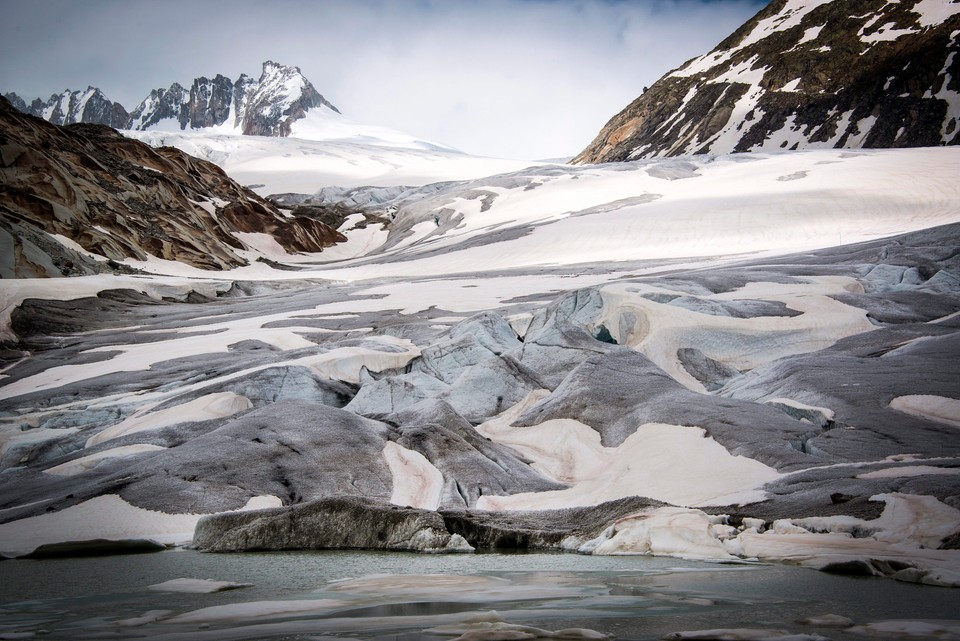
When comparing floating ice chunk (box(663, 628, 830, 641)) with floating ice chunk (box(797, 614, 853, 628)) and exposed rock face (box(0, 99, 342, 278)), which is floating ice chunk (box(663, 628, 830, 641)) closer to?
floating ice chunk (box(797, 614, 853, 628))

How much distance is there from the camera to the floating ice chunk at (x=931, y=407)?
510 inches

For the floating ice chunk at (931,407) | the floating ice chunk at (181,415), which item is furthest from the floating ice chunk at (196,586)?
the floating ice chunk at (931,407)

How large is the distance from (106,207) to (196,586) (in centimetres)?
5034

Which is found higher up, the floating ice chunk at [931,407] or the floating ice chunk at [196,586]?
the floating ice chunk at [196,586]

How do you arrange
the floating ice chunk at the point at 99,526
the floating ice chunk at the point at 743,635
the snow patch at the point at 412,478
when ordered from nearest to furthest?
the floating ice chunk at the point at 743,635
the floating ice chunk at the point at 99,526
the snow patch at the point at 412,478

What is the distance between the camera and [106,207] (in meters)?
51.7

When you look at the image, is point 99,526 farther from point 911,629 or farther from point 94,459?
point 911,629

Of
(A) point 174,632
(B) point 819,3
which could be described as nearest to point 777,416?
(A) point 174,632

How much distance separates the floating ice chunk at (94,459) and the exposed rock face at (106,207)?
25.5 m

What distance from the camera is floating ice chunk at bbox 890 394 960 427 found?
42.5 feet

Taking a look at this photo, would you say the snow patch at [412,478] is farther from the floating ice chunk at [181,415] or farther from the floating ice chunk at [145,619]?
the floating ice chunk at [145,619]

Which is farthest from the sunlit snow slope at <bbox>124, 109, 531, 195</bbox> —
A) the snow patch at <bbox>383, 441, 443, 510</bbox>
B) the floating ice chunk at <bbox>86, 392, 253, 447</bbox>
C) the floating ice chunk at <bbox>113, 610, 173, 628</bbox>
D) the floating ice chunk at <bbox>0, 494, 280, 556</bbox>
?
the floating ice chunk at <bbox>113, 610, 173, 628</bbox>

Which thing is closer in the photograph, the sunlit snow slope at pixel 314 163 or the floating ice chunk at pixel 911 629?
the floating ice chunk at pixel 911 629

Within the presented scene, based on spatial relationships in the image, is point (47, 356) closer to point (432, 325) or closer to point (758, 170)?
point (432, 325)
